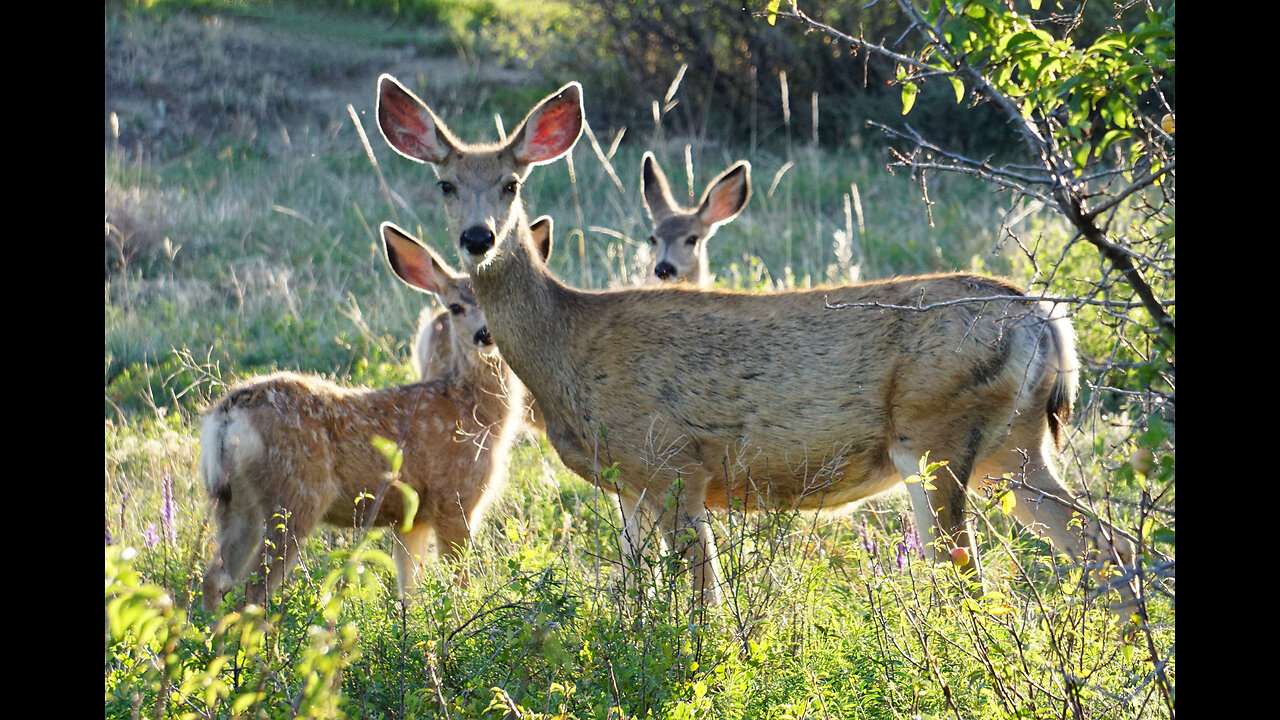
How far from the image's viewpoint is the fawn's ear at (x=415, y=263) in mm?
7445

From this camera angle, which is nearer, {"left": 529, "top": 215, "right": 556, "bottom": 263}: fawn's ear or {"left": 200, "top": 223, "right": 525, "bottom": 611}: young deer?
{"left": 200, "top": 223, "right": 525, "bottom": 611}: young deer

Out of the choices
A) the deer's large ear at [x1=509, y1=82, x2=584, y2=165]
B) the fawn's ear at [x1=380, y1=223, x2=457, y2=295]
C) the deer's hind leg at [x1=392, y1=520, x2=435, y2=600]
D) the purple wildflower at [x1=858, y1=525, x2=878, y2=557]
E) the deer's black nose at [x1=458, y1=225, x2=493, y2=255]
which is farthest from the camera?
the fawn's ear at [x1=380, y1=223, x2=457, y2=295]

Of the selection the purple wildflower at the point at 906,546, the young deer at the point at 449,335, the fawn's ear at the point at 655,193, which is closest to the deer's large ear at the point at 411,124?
the young deer at the point at 449,335

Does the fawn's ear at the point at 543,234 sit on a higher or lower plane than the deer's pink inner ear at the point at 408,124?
lower

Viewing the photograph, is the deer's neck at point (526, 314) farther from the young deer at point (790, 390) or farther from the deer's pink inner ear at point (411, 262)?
the deer's pink inner ear at point (411, 262)

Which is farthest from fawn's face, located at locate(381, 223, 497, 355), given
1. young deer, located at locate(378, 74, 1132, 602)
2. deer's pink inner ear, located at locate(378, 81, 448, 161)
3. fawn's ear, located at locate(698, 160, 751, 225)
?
fawn's ear, located at locate(698, 160, 751, 225)

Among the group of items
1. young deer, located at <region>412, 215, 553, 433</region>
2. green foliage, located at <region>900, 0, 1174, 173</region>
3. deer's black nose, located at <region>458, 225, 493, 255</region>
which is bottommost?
young deer, located at <region>412, 215, 553, 433</region>

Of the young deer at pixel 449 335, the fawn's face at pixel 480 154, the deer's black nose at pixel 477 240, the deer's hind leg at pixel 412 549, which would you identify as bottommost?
the deer's hind leg at pixel 412 549

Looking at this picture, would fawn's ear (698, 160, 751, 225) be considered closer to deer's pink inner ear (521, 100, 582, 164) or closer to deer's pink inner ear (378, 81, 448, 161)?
deer's pink inner ear (521, 100, 582, 164)

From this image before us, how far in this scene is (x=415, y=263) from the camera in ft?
24.9

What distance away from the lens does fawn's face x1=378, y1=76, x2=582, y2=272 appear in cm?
564

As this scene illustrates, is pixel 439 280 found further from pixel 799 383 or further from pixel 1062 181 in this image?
pixel 1062 181

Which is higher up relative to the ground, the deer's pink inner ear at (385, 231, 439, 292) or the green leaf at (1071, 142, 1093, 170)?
the green leaf at (1071, 142, 1093, 170)
